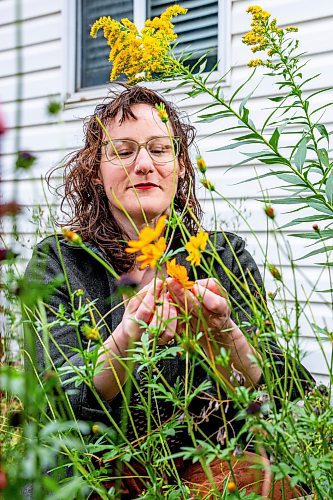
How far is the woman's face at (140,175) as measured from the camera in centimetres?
165

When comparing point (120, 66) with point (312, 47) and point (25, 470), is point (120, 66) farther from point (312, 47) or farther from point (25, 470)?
point (312, 47)

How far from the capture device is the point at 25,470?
43cm

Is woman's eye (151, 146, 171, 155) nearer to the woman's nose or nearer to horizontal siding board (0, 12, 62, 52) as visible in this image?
the woman's nose

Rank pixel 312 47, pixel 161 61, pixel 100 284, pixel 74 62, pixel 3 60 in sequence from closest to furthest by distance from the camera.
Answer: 1. pixel 161 61
2. pixel 100 284
3. pixel 312 47
4. pixel 74 62
5. pixel 3 60

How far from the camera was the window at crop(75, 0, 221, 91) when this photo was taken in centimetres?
333

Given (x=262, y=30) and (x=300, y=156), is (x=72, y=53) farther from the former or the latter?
A: (x=300, y=156)

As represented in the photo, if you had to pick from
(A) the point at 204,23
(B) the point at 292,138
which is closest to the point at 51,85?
(A) the point at 204,23

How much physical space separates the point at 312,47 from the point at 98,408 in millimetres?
2061

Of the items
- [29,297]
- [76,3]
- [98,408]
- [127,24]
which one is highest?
[76,3]

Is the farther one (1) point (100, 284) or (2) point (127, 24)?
(1) point (100, 284)

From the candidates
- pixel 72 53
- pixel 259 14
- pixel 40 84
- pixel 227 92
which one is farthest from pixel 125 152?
pixel 40 84

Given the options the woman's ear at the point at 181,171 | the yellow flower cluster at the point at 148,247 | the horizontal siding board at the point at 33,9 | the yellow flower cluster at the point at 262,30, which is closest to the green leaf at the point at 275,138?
the yellow flower cluster at the point at 262,30

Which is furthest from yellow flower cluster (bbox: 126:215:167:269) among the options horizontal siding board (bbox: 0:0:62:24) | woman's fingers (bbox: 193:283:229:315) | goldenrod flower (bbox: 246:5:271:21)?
horizontal siding board (bbox: 0:0:62:24)

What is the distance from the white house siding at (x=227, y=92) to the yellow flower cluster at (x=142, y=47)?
956mm
